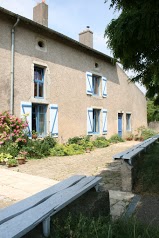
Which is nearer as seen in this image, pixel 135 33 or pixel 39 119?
pixel 135 33

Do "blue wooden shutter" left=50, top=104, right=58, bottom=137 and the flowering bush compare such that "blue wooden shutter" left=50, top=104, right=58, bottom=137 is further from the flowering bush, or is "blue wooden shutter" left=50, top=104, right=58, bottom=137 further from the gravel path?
the gravel path

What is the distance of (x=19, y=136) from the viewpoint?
8.66 metres

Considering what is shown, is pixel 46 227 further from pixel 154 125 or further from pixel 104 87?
pixel 154 125

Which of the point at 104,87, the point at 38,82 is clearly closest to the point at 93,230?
the point at 38,82

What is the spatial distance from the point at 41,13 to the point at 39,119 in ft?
18.4

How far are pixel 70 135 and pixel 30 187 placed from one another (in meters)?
7.06

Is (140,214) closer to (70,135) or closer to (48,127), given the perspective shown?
(48,127)

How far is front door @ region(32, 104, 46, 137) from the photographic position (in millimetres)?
10102

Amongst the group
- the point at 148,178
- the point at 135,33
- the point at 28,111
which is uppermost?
the point at 135,33

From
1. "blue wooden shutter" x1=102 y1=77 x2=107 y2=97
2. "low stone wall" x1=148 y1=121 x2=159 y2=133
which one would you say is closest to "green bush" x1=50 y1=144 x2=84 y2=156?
"blue wooden shutter" x1=102 y1=77 x2=107 y2=97

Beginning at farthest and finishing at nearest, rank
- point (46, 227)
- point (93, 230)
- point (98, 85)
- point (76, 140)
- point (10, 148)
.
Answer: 1. point (98, 85)
2. point (76, 140)
3. point (10, 148)
4. point (93, 230)
5. point (46, 227)

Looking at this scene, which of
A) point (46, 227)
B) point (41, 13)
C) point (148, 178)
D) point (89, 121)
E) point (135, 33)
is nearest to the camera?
point (46, 227)

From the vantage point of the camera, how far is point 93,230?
192 centimetres

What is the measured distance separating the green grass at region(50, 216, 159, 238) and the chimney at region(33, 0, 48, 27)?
11.4 meters
